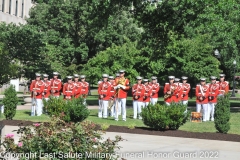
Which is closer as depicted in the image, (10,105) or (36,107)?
(10,105)

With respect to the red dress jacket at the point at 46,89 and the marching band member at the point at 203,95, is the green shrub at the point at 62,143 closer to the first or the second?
the marching band member at the point at 203,95

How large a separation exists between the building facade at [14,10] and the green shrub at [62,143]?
51.8 m

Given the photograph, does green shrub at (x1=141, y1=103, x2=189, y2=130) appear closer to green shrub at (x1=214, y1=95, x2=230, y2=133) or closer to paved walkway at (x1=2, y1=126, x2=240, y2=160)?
paved walkway at (x1=2, y1=126, x2=240, y2=160)

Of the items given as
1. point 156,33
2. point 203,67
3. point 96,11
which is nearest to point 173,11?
point 156,33

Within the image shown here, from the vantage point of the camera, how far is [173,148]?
13555mm

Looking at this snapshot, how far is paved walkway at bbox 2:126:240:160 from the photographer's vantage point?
1209 centimetres

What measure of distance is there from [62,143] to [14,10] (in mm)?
57770

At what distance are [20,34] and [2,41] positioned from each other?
1.25 m

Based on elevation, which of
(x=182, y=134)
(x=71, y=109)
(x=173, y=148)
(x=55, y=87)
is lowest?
(x=173, y=148)

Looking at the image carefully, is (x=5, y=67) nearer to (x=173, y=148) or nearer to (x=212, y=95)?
(x=212, y=95)

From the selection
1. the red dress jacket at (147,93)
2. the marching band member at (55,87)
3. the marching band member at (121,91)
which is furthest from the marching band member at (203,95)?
the marching band member at (55,87)

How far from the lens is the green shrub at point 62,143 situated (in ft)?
24.6

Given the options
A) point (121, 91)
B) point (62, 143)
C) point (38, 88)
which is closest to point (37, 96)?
point (38, 88)

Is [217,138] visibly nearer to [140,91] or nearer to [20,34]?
[140,91]
